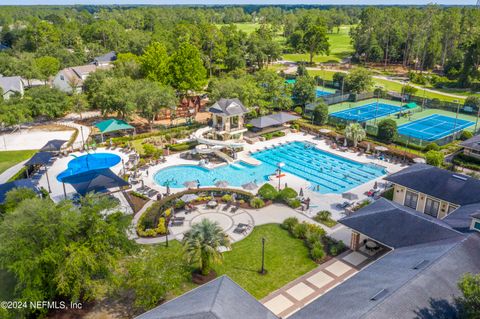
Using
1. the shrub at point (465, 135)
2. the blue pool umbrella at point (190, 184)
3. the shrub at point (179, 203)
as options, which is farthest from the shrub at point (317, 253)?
the shrub at point (465, 135)

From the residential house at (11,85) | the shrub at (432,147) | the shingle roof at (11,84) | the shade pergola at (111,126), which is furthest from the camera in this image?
the shingle roof at (11,84)

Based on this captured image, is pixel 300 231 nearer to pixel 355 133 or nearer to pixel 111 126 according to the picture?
pixel 355 133

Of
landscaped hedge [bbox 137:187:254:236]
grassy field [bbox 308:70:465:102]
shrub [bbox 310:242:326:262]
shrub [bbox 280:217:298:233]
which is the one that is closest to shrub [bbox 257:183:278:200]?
landscaped hedge [bbox 137:187:254:236]

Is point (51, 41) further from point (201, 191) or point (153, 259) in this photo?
point (153, 259)

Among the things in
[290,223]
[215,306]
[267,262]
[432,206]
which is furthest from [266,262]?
[432,206]

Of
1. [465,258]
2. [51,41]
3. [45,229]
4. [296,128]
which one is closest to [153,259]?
[45,229]

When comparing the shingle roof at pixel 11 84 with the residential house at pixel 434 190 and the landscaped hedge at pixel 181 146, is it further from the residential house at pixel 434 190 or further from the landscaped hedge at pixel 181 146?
the residential house at pixel 434 190

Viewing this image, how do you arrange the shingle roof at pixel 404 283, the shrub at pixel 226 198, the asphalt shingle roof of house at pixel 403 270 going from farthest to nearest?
1. the shrub at pixel 226 198
2. the asphalt shingle roof of house at pixel 403 270
3. the shingle roof at pixel 404 283

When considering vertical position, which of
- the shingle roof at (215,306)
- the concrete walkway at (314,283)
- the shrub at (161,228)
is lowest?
the concrete walkway at (314,283)
